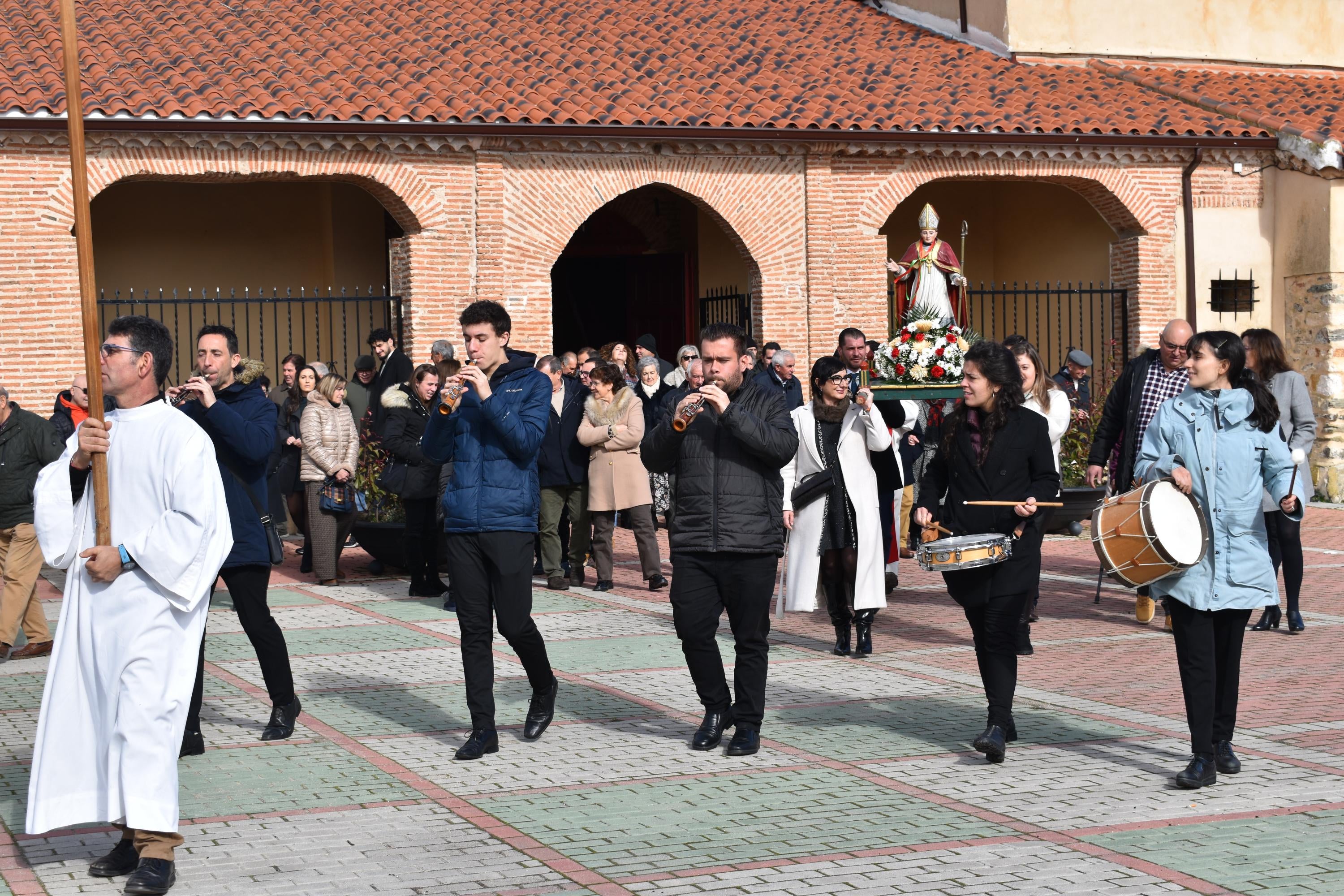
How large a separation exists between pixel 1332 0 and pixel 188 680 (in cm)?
2181

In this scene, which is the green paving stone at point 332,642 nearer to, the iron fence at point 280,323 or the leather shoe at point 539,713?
the leather shoe at point 539,713

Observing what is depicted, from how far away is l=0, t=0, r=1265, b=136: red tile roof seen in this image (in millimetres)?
17328

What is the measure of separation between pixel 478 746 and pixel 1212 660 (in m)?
2.91

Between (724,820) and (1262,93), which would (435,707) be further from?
(1262,93)

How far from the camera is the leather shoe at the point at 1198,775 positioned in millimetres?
5993

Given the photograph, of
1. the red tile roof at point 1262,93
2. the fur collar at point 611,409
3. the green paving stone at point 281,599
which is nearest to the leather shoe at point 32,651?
the green paving stone at point 281,599

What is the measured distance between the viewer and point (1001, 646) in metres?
6.72

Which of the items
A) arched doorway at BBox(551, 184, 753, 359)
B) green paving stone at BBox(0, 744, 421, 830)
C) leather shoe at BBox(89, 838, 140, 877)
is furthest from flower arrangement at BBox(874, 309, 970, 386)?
arched doorway at BBox(551, 184, 753, 359)

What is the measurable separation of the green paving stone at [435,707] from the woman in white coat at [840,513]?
1.64 metres

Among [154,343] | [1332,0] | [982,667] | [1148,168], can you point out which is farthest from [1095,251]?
[154,343]

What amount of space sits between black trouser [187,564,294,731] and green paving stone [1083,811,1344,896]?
3.50 meters

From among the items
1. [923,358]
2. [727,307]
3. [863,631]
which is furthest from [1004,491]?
[727,307]

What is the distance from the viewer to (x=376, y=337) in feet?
49.6

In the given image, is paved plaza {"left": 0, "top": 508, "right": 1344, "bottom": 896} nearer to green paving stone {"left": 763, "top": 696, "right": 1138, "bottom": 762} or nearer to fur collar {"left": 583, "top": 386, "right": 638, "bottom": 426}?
green paving stone {"left": 763, "top": 696, "right": 1138, "bottom": 762}
